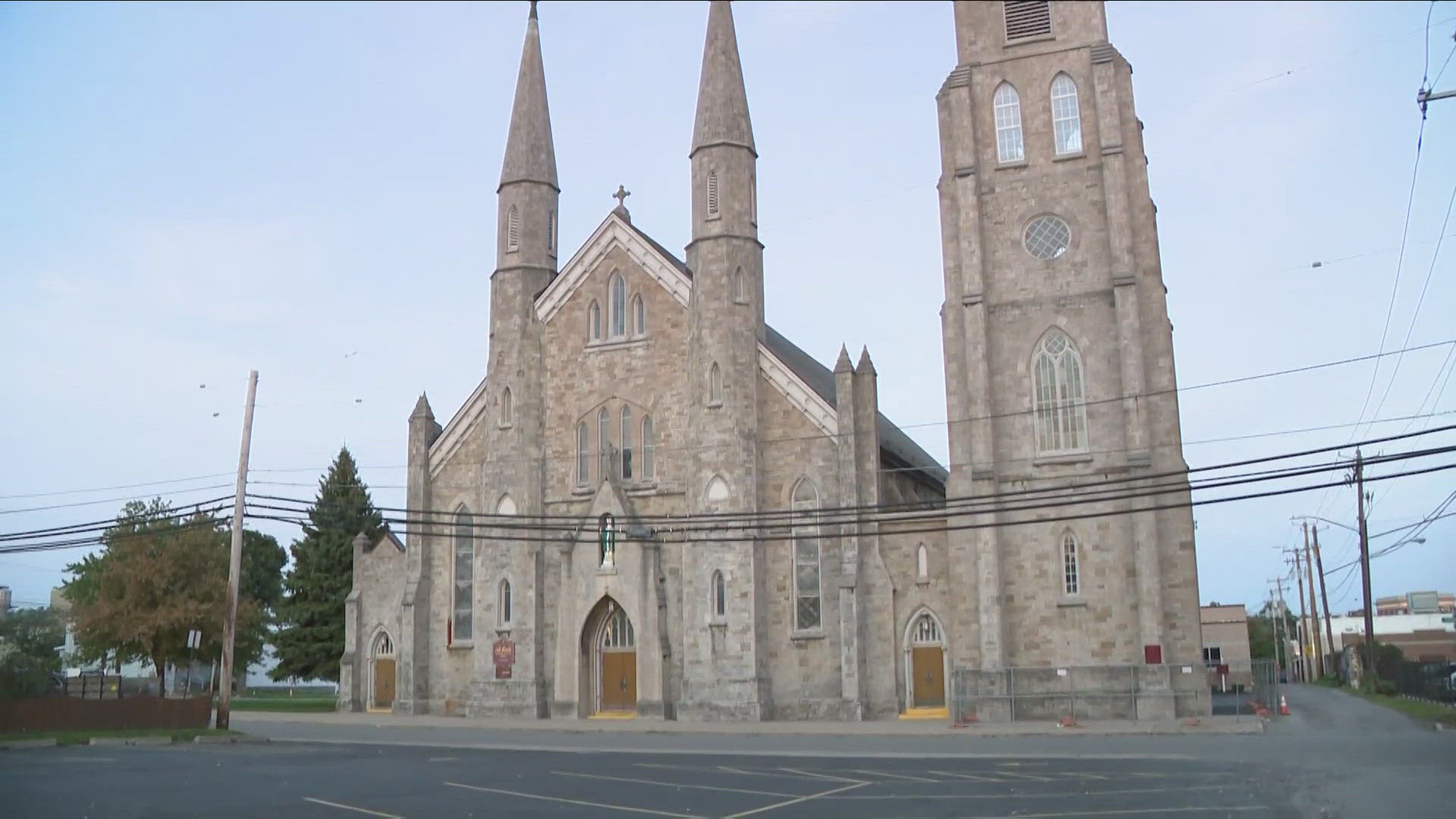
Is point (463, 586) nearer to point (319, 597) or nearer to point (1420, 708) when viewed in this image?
point (319, 597)

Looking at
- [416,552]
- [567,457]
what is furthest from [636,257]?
[416,552]

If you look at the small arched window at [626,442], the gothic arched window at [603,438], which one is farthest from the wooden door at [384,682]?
the small arched window at [626,442]

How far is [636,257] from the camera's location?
4309 centimetres

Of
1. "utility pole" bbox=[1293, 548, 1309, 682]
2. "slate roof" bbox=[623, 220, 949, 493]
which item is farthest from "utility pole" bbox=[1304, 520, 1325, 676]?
"slate roof" bbox=[623, 220, 949, 493]

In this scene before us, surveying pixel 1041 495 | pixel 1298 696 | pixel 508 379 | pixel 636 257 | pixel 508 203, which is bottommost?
pixel 1298 696

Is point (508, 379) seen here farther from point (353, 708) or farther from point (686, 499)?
point (353, 708)

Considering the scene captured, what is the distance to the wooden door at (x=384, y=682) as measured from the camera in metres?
45.3

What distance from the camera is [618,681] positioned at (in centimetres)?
4072

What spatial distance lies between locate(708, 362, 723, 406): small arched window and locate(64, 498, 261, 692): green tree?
1869cm

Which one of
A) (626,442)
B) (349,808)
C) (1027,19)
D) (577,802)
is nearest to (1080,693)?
(626,442)

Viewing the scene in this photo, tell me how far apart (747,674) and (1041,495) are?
1029 centimetres

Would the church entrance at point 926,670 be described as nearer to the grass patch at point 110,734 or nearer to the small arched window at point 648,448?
the small arched window at point 648,448

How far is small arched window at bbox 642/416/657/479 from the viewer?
4172cm

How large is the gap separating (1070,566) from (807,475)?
8.57m
